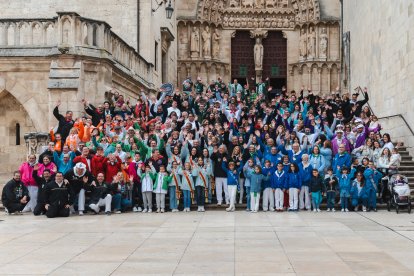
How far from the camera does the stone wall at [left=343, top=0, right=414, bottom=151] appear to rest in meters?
18.0

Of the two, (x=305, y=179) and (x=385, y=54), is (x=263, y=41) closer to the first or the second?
(x=385, y=54)

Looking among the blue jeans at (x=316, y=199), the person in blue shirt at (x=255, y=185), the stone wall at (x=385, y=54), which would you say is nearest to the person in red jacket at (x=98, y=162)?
the person in blue shirt at (x=255, y=185)

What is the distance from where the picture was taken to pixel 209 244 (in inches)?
Result: 367

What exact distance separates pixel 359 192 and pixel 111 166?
5605mm

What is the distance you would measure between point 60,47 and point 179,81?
15.0m

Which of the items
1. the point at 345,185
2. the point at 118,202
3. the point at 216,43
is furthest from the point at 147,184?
the point at 216,43

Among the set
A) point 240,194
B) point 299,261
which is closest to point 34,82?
point 240,194

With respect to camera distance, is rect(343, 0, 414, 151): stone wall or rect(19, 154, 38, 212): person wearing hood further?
rect(343, 0, 414, 151): stone wall

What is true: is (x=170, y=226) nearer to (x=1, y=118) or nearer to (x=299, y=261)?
(x=299, y=261)

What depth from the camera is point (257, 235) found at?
10234 millimetres

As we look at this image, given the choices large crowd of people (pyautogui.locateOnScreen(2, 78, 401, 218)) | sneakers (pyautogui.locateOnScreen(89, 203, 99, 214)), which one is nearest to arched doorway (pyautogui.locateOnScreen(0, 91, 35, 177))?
large crowd of people (pyautogui.locateOnScreen(2, 78, 401, 218))

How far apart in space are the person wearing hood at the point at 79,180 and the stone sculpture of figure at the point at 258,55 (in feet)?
Answer: 63.2

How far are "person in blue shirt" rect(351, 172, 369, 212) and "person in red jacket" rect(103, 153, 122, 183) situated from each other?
532cm

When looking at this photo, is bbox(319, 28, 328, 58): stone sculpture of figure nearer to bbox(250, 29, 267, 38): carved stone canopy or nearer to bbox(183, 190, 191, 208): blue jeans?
bbox(250, 29, 267, 38): carved stone canopy
